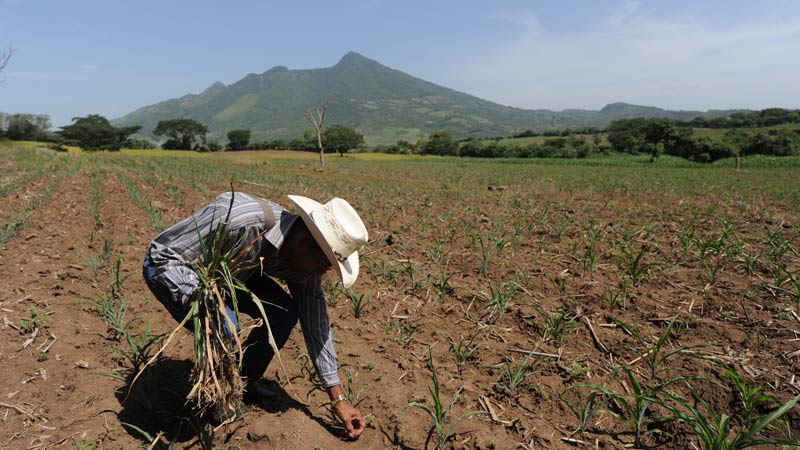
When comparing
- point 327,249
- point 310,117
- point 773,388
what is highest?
point 310,117

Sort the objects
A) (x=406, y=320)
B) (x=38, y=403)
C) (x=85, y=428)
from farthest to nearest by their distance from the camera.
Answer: (x=406, y=320) < (x=38, y=403) < (x=85, y=428)

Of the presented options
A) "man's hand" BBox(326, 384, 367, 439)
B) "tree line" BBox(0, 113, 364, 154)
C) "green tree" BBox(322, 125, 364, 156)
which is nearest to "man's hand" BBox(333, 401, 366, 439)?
"man's hand" BBox(326, 384, 367, 439)

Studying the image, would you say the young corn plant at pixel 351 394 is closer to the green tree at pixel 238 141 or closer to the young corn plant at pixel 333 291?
the young corn plant at pixel 333 291

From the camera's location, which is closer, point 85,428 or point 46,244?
point 85,428

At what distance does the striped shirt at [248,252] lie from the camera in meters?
2.06

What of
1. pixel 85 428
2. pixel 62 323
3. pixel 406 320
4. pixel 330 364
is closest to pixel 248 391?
pixel 330 364

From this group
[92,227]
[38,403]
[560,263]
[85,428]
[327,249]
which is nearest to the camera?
[327,249]

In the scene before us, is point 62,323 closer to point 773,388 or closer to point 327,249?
point 327,249

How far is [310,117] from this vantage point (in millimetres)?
31375

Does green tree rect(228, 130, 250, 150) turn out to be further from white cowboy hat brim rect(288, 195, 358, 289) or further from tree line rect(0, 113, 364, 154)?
white cowboy hat brim rect(288, 195, 358, 289)

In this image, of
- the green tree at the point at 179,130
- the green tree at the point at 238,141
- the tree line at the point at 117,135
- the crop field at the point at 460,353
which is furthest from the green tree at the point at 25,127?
the crop field at the point at 460,353

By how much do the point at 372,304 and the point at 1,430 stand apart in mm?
2762

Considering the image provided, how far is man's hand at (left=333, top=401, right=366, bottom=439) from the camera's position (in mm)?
2359

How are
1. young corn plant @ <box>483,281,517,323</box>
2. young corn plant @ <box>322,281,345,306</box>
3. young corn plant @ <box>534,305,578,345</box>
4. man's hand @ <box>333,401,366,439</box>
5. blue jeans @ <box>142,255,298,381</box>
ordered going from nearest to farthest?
man's hand @ <box>333,401,366,439</box>, blue jeans @ <box>142,255,298,381</box>, young corn plant @ <box>534,305,578,345</box>, young corn plant @ <box>483,281,517,323</box>, young corn plant @ <box>322,281,345,306</box>
